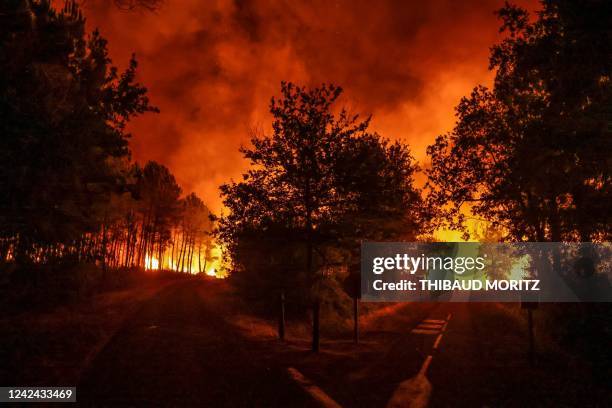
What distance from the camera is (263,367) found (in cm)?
1138

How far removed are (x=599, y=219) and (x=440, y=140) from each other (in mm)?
9420

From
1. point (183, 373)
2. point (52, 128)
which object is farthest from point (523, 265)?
point (52, 128)

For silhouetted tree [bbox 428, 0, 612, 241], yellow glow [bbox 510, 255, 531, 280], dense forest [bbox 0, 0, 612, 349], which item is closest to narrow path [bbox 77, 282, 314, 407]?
dense forest [bbox 0, 0, 612, 349]

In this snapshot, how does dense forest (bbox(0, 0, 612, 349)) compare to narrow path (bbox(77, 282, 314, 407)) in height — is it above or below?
above

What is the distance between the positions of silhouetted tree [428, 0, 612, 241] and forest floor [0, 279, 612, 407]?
222 inches

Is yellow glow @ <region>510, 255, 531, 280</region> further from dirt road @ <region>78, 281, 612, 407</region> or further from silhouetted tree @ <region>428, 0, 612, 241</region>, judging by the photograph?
dirt road @ <region>78, 281, 612, 407</region>

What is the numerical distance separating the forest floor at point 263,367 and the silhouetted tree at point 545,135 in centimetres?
565

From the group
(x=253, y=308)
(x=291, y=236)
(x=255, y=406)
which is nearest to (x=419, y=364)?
(x=291, y=236)

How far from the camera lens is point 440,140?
2125 centimetres

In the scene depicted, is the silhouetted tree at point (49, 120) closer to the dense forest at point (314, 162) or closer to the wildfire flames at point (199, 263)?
the dense forest at point (314, 162)

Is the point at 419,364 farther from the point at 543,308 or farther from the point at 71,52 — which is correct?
the point at 71,52

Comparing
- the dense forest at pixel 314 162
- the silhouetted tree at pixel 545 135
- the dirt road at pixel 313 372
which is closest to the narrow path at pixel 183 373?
the dirt road at pixel 313 372

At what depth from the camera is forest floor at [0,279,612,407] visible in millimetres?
8852

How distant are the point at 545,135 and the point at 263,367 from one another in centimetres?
990
